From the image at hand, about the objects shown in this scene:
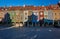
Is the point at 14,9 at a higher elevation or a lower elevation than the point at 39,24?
higher

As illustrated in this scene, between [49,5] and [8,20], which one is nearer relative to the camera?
[8,20]

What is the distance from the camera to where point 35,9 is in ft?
246

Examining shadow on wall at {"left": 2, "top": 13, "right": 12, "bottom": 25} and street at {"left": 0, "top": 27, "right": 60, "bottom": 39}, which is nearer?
street at {"left": 0, "top": 27, "right": 60, "bottom": 39}

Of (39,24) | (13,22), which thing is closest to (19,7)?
(13,22)

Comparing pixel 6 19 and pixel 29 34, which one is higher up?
pixel 29 34

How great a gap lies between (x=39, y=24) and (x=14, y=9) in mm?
12776

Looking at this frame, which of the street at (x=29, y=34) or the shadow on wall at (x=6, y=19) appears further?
the shadow on wall at (x=6, y=19)

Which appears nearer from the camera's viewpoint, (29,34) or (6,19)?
(29,34)

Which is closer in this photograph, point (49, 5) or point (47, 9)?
point (47, 9)

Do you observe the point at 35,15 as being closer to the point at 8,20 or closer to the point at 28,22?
the point at 28,22

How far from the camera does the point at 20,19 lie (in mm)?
75000

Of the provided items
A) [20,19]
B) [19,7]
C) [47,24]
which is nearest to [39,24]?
[47,24]

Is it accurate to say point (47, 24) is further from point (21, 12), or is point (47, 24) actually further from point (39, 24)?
point (21, 12)

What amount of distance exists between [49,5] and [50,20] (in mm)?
9978
